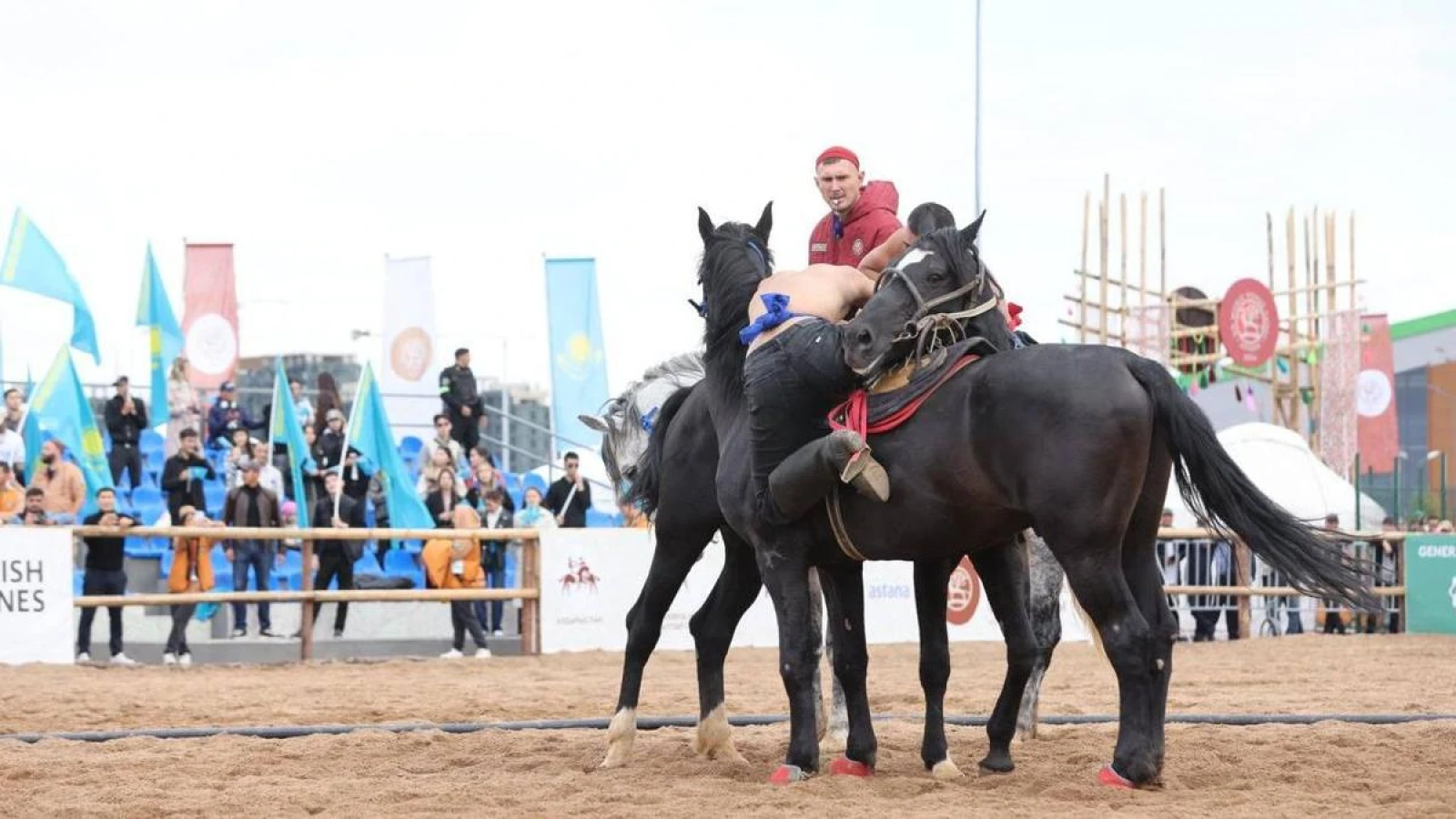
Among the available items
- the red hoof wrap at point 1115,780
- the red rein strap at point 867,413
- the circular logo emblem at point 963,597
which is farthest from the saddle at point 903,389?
the circular logo emblem at point 963,597

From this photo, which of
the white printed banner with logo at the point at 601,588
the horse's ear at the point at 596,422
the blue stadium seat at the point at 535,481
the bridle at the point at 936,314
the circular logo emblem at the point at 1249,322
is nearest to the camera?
the bridle at the point at 936,314

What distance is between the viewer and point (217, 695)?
11797mm

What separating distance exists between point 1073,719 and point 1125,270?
2299 centimetres

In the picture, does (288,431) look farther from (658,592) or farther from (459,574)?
(658,592)

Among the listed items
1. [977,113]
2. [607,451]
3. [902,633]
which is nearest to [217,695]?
[607,451]

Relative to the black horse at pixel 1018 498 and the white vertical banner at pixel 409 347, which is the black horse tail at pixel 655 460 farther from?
the white vertical banner at pixel 409 347

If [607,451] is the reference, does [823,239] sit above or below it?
above

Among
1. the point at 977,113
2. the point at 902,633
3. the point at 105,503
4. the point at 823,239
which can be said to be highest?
the point at 977,113

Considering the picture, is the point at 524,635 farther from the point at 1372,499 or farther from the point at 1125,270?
the point at 1125,270

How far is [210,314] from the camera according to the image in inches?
837

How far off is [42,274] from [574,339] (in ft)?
22.4

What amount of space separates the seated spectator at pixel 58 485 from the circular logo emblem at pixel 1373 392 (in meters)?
22.7

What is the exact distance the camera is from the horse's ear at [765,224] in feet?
26.4

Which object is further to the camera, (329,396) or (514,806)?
(329,396)
